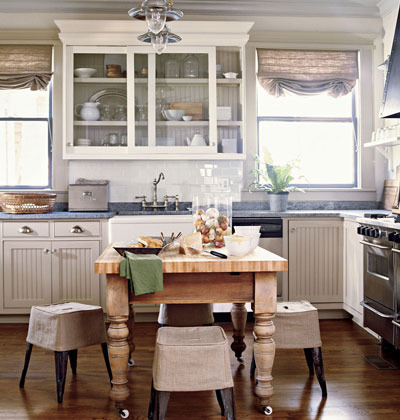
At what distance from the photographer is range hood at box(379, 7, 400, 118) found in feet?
12.7

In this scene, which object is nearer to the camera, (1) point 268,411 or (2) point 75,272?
(1) point 268,411

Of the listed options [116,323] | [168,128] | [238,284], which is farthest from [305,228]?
[116,323]

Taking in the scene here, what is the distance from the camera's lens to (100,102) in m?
4.93

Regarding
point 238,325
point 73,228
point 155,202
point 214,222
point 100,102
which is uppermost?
point 100,102

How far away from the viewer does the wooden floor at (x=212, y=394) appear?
2.70m

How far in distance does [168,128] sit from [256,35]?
136cm

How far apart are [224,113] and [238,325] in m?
2.31

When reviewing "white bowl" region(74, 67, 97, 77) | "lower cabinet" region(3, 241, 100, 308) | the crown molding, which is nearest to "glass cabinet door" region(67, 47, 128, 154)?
"white bowl" region(74, 67, 97, 77)

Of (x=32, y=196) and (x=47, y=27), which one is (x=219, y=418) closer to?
(x=32, y=196)

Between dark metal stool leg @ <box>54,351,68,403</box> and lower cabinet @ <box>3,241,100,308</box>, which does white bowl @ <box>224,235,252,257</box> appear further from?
lower cabinet @ <box>3,241,100,308</box>

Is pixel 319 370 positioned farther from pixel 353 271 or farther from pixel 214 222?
pixel 353 271

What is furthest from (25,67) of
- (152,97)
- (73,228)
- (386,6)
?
Result: (386,6)

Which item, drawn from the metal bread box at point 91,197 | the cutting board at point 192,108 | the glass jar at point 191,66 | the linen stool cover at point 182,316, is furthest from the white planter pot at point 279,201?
the linen stool cover at point 182,316

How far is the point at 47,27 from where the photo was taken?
5.13m
